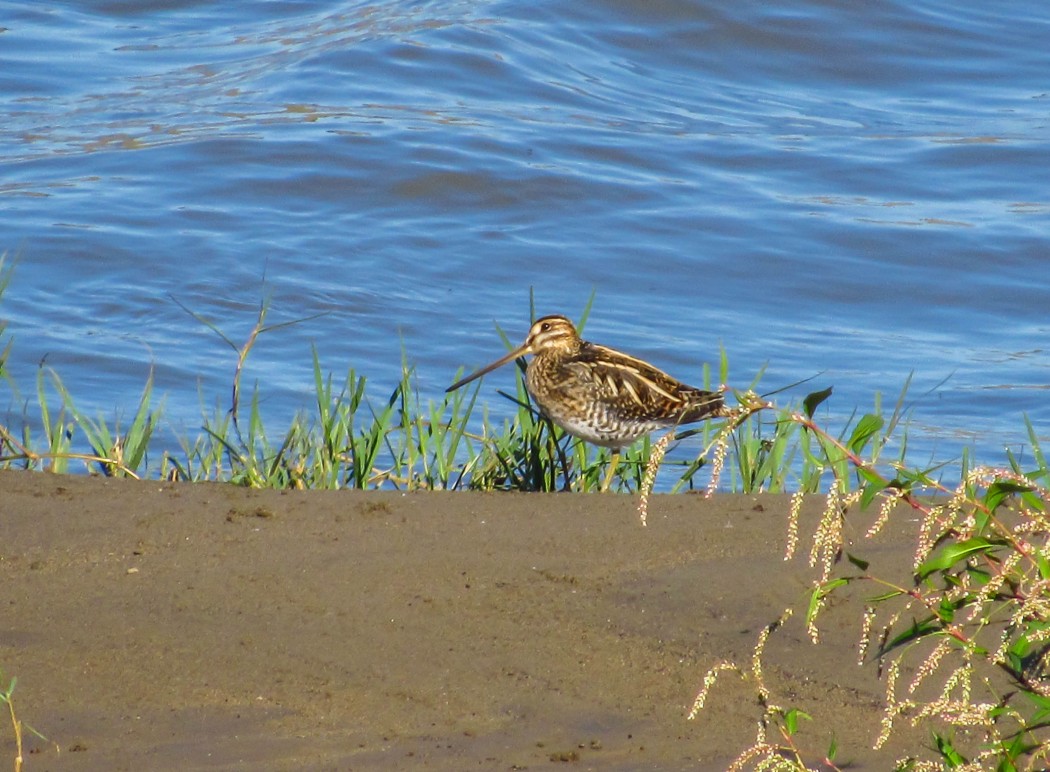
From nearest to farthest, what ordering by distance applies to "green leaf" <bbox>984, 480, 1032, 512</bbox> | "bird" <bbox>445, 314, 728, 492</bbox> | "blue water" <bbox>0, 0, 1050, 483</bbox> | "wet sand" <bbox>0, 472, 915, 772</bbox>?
"green leaf" <bbox>984, 480, 1032, 512</bbox> < "wet sand" <bbox>0, 472, 915, 772</bbox> < "bird" <bbox>445, 314, 728, 492</bbox> < "blue water" <bbox>0, 0, 1050, 483</bbox>

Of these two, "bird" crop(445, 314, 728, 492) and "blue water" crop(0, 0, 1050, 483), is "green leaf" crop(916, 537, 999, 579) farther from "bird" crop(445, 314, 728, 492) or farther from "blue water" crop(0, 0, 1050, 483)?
"blue water" crop(0, 0, 1050, 483)

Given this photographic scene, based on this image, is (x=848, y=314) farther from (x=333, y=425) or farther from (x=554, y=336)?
(x=333, y=425)

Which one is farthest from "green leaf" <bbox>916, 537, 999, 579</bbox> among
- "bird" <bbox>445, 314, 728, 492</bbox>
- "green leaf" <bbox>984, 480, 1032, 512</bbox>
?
"bird" <bbox>445, 314, 728, 492</bbox>

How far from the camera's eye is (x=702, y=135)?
13211 mm


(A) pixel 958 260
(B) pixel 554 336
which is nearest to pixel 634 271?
(A) pixel 958 260

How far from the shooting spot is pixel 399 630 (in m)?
4.04

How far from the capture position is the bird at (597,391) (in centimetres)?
623

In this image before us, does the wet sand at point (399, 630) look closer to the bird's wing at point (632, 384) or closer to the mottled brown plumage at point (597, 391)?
the mottled brown plumage at point (597, 391)

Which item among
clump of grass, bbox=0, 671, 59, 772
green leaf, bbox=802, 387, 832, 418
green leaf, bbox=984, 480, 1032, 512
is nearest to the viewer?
green leaf, bbox=984, 480, 1032, 512

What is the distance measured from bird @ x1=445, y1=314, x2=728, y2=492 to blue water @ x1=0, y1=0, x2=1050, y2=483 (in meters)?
0.81

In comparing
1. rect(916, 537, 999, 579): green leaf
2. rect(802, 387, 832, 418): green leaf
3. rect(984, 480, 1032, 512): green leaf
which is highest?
rect(802, 387, 832, 418): green leaf

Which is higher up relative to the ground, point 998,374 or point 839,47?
point 839,47

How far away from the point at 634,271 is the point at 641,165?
214 cm

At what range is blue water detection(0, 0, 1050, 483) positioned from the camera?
925cm
